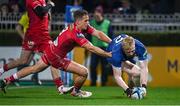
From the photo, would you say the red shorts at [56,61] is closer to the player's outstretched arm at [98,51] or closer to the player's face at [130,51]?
the player's outstretched arm at [98,51]

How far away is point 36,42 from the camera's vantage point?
17406 millimetres

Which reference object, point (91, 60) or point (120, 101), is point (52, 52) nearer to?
point (120, 101)

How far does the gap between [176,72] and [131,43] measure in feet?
23.4

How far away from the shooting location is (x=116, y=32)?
22688 mm

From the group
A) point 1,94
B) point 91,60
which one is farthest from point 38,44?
point 91,60

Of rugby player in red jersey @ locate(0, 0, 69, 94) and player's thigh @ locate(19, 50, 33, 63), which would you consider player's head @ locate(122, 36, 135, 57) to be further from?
player's thigh @ locate(19, 50, 33, 63)

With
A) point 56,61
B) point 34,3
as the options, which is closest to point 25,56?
point 34,3

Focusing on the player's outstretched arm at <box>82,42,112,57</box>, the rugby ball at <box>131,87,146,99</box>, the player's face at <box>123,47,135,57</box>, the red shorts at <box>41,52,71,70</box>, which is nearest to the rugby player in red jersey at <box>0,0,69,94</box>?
the red shorts at <box>41,52,71,70</box>

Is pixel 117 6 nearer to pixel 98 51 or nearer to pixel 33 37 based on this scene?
pixel 33 37

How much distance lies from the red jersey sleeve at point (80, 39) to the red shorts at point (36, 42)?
2.51 metres

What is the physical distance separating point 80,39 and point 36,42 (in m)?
2.78

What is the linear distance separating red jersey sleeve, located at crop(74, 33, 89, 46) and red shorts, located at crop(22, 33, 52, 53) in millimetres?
2507

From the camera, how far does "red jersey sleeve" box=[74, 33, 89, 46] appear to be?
14.8 m

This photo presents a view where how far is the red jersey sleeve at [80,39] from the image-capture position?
14.8 m
